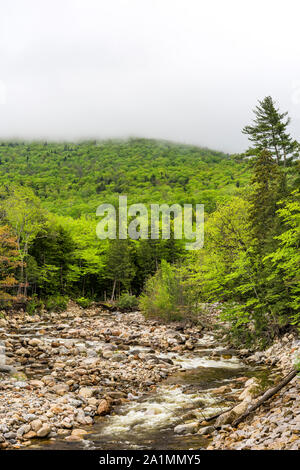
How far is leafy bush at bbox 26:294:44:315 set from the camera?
1325 inches

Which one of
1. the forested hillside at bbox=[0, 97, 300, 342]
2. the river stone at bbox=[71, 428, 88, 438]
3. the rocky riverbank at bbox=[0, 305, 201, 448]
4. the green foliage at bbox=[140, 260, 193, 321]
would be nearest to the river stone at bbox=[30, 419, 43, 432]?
the rocky riverbank at bbox=[0, 305, 201, 448]

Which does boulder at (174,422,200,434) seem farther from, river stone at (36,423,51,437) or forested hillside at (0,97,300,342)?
forested hillside at (0,97,300,342)

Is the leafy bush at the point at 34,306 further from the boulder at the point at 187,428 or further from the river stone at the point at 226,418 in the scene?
the river stone at the point at 226,418

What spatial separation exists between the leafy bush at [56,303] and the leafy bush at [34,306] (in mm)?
852

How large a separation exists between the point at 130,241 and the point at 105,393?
4188 centimetres

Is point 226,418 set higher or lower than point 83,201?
lower

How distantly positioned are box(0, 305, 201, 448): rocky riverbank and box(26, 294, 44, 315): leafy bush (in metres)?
7.59

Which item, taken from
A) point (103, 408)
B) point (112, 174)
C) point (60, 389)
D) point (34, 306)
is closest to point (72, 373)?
point (60, 389)

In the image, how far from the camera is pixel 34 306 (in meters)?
34.1

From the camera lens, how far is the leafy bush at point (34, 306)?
33.7 meters

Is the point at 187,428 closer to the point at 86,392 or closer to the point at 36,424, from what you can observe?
the point at 36,424

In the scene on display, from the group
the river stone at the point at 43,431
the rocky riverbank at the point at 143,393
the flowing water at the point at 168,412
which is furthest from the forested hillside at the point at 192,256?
the river stone at the point at 43,431

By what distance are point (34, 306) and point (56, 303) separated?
3410mm

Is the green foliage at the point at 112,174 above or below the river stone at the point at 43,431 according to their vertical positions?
above
